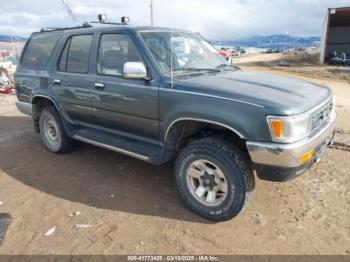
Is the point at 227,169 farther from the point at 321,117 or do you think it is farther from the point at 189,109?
the point at 321,117

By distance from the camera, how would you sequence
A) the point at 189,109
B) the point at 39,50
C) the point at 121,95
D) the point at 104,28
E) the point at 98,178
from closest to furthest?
1. the point at 189,109
2. the point at 121,95
3. the point at 104,28
4. the point at 98,178
5. the point at 39,50

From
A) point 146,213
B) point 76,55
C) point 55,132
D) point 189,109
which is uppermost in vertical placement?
point 76,55

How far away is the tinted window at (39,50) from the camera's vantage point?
201 inches

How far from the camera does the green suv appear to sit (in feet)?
9.52

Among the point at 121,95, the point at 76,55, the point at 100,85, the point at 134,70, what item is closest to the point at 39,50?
the point at 76,55

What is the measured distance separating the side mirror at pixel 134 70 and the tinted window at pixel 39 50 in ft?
7.09

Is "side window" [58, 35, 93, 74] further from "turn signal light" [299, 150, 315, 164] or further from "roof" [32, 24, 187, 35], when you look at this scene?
"turn signal light" [299, 150, 315, 164]

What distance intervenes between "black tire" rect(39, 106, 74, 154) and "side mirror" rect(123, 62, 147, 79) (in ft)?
7.10

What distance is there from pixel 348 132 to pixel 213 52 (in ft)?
10.9

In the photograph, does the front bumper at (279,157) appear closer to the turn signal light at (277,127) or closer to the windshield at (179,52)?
the turn signal light at (277,127)

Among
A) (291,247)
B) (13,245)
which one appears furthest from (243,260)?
(13,245)

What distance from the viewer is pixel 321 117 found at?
11.0 feet

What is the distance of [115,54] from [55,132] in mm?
2091

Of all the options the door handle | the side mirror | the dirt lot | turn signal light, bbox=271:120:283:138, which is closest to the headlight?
turn signal light, bbox=271:120:283:138
